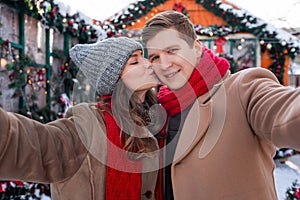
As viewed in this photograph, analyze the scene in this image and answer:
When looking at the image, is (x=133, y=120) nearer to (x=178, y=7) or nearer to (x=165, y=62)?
(x=165, y=62)

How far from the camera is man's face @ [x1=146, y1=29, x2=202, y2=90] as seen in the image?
4.31 feet

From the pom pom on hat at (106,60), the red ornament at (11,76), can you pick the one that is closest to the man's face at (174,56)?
the pom pom on hat at (106,60)

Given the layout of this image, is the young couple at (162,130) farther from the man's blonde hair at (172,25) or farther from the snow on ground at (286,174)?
the snow on ground at (286,174)

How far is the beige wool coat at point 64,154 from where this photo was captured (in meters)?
0.94

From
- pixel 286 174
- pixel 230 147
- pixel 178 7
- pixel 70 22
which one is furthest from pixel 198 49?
pixel 178 7

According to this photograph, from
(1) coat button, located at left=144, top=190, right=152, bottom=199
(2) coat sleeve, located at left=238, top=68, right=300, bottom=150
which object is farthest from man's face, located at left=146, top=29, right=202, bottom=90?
(1) coat button, located at left=144, top=190, right=152, bottom=199

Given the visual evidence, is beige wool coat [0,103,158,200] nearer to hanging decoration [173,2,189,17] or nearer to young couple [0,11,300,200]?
young couple [0,11,300,200]

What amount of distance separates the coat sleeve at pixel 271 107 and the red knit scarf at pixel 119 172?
1.67 ft

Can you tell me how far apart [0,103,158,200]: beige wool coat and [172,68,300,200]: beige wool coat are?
0.63 feet

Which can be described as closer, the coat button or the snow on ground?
the coat button

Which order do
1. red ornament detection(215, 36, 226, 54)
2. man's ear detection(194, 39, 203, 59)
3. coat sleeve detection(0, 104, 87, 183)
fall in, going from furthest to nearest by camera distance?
red ornament detection(215, 36, 226, 54), man's ear detection(194, 39, 203, 59), coat sleeve detection(0, 104, 87, 183)

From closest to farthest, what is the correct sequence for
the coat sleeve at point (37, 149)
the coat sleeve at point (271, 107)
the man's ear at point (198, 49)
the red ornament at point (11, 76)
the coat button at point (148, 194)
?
the coat sleeve at point (271, 107) < the coat sleeve at point (37, 149) < the coat button at point (148, 194) < the man's ear at point (198, 49) < the red ornament at point (11, 76)

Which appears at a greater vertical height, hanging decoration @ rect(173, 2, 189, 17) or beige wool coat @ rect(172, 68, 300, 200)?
hanging decoration @ rect(173, 2, 189, 17)

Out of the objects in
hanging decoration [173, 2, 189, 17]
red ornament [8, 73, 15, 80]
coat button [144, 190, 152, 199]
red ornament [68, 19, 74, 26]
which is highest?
hanging decoration [173, 2, 189, 17]
